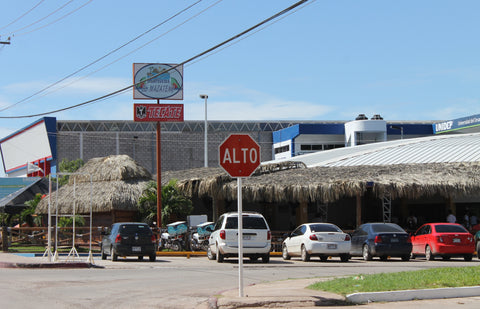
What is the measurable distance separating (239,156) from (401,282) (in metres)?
4.22

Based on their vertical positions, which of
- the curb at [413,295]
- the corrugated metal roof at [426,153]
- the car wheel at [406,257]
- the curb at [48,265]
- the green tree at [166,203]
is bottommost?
the car wheel at [406,257]

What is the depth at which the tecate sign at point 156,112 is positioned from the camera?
34594mm

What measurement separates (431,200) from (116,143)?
5120 centimetres

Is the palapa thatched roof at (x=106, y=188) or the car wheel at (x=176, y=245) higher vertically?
the palapa thatched roof at (x=106, y=188)

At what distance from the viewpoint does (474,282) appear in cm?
1303

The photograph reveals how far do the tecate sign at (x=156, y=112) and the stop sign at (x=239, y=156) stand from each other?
2293 cm

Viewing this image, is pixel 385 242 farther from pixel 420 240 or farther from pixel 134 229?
pixel 134 229

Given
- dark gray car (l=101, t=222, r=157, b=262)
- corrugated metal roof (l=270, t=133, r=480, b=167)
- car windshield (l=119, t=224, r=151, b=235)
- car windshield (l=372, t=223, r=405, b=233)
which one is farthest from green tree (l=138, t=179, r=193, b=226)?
car windshield (l=372, t=223, r=405, b=233)

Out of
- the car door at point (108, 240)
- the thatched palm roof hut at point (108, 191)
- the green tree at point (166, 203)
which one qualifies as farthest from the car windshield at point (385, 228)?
the thatched palm roof hut at point (108, 191)

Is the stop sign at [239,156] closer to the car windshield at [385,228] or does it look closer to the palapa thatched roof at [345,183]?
the car windshield at [385,228]

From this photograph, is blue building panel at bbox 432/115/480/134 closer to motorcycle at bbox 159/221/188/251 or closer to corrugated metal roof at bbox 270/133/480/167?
corrugated metal roof at bbox 270/133/480/167

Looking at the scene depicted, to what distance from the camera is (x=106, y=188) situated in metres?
37.5

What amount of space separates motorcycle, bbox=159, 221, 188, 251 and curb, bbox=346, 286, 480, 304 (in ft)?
68.3

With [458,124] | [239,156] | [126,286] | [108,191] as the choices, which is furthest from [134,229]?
[458,124]
